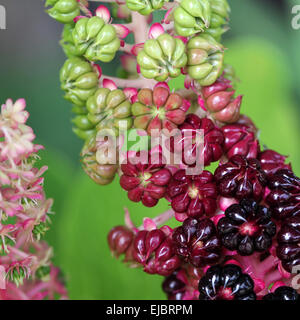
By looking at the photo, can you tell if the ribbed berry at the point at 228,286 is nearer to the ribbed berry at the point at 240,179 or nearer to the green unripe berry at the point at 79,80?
the ribbed berry at the point at 240,179

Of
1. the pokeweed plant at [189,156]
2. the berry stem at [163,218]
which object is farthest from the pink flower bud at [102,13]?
the berry stem at [163,218]

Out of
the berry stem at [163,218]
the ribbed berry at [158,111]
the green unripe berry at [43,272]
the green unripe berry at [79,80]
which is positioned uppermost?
the green unripe berry at [79,80]

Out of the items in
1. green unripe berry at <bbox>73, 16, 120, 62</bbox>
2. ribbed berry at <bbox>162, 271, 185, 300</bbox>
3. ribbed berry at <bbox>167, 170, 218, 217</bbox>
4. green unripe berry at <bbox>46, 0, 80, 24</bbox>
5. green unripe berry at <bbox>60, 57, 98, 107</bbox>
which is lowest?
ribbed berry at <bbox>162, 271, 185, 300</bbox>

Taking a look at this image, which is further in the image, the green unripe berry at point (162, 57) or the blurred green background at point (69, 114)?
the blurred green background at point (69, 114)

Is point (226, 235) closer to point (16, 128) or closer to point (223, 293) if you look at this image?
point (223, 293)

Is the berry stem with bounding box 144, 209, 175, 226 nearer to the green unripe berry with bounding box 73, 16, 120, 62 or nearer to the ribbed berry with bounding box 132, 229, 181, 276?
the ribbed berry with bounding box 132, 229, 181, 276

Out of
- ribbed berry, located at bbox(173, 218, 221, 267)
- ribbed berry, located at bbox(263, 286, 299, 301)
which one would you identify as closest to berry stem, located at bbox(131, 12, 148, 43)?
ribbed berry, located at bbox(173, 218, 221, 267)
